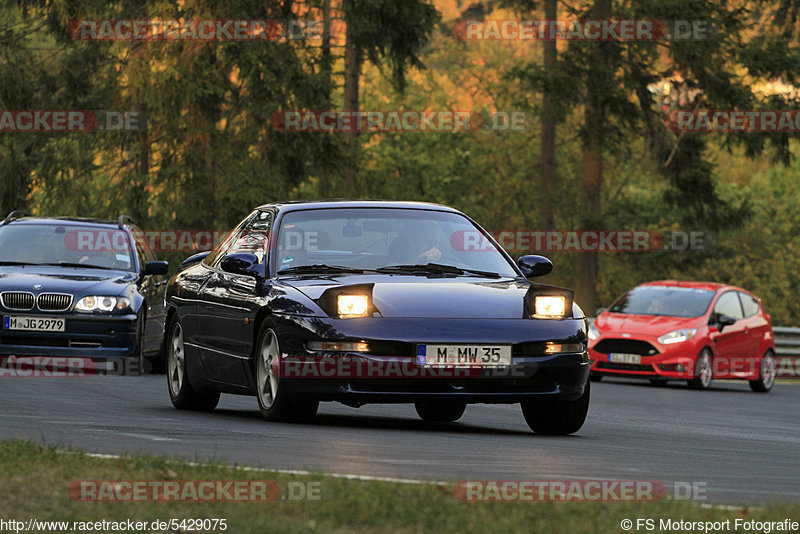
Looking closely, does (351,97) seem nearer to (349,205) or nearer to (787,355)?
(787,355)

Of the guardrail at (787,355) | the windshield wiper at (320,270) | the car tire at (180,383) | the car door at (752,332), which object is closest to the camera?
the windshield wiper at (320,270)

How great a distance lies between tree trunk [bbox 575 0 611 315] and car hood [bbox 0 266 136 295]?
22.4 m

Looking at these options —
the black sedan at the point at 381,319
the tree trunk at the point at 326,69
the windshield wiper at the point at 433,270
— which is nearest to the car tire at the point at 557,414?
the black sedan at the point at 381,319

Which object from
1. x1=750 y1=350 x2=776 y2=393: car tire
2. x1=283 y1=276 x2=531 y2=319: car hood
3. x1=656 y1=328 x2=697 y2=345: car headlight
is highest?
x1=283 y1=276 x2=531 y2=319: car hood

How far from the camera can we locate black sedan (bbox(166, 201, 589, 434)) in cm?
1106

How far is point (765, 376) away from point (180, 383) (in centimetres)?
1572

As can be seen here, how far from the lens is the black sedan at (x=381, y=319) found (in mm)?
11062

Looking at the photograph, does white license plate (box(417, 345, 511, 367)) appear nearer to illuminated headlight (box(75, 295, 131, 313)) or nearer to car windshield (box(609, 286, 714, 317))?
illuminated headlight (box(75, 295, 131, 313))

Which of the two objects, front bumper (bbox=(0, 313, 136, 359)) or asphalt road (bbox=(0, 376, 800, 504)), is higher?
asphalt road (bbox=(0, 376, 800, 504))

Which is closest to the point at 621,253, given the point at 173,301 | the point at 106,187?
the point at 106,187

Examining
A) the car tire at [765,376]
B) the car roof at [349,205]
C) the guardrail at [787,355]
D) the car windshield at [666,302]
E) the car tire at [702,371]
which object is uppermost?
the car roof at [349,205]

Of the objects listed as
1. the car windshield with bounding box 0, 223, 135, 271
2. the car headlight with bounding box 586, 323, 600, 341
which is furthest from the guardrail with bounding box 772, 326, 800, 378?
the car windshield with bounding box 0, 223, 135, 271

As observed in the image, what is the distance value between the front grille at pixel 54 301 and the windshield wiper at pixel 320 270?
6680mm

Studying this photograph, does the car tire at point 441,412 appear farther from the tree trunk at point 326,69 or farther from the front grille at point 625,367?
the tree trunk at point 326,69
